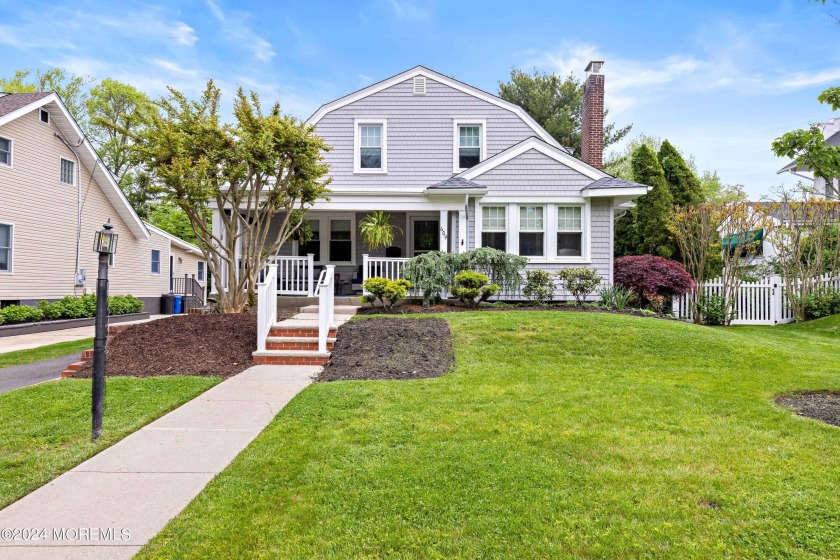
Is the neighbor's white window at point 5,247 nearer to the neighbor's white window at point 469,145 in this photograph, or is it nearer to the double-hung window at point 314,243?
the double-hung window at point 314,243

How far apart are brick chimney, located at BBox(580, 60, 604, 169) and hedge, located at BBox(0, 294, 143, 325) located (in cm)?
1664

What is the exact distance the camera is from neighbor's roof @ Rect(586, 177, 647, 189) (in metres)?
11.0

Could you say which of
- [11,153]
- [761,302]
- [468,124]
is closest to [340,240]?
[468,124]

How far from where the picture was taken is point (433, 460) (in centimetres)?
317

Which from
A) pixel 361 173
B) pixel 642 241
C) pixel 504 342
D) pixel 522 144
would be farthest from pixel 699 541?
pixel 642 241

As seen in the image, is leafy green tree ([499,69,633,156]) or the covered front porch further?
leafy green tree ([499,69,633,156])

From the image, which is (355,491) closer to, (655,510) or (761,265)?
(655,510)

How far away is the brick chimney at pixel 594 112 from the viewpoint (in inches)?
520

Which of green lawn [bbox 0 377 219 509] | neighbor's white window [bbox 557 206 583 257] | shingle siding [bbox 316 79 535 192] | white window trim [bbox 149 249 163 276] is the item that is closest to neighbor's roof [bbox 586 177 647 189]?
neighbor's white window [bbox 557 206 583 257]

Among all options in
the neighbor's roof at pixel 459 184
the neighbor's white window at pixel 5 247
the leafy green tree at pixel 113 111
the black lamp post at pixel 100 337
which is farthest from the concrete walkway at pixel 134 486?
the leafy green tree at pixel 113 111

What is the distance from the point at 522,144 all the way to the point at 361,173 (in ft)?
15.6

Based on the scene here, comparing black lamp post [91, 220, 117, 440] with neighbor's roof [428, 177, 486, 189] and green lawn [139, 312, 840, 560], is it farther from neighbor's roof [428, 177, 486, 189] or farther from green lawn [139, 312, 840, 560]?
neighbor's roof [428, 177, 486, 189]

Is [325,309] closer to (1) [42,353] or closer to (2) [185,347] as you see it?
(2) [185,347]

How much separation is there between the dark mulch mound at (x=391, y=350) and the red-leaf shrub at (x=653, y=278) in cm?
629
